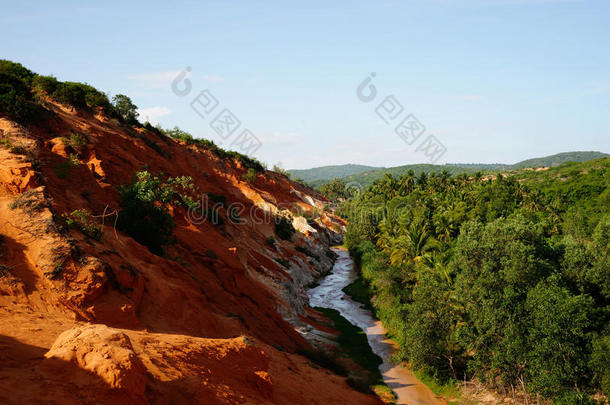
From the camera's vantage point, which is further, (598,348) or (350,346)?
(350,346)

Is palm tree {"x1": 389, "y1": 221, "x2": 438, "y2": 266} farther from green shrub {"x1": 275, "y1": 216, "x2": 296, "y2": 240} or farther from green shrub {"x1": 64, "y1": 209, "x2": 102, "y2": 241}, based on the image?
green shrub {"x1": 64, "y1": 209, "x2": 102, "y2": 241}

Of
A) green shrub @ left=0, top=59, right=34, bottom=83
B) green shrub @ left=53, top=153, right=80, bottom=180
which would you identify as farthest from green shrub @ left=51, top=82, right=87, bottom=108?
green shrub @ left=53, top=153, right=80, bottom=180

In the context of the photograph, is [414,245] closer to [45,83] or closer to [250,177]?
[45,83]

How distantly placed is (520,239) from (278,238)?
4132 centimetres

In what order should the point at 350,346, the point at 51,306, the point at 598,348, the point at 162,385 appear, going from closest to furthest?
the point at 162,385 → the point at 51,306 → the point at 598,348 → the point at 350,346

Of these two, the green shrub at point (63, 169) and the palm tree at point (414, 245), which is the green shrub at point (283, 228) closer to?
the palm tree at point (414, 245)

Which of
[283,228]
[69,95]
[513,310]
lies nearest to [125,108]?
[69,95]

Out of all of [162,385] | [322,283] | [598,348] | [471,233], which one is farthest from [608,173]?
[162,385]

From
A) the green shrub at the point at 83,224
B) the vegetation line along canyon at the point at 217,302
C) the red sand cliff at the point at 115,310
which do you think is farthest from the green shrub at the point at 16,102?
the green shrub at the point at 83,224

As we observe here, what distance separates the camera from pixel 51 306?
42.9 feet

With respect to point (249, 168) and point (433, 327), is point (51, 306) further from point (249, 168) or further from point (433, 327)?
point (249, 168)

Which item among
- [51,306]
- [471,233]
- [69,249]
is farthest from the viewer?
[471,233]

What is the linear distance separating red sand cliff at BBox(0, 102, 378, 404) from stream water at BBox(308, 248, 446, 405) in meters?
6.20

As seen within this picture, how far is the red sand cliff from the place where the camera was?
876cm
